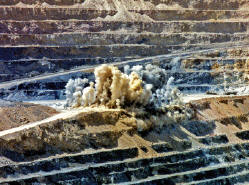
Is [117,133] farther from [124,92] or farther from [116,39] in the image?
[116,39]

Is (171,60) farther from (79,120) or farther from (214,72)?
(79,120)

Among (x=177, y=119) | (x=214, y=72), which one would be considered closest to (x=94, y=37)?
(x=214, y=72)

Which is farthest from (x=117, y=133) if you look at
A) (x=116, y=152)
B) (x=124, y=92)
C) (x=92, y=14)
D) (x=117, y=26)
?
(x=92, y=14)

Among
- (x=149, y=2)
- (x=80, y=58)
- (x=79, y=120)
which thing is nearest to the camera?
(x=79, y=120)

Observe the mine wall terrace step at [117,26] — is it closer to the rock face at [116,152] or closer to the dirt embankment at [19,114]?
the dirt embankment at [19,114]

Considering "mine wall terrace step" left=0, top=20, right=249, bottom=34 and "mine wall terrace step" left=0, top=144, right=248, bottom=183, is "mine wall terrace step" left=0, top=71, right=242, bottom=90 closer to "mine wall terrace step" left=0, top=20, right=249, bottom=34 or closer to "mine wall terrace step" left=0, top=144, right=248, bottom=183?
"mine wall terrace step" left=0, top=20, right=249, bottom=34
